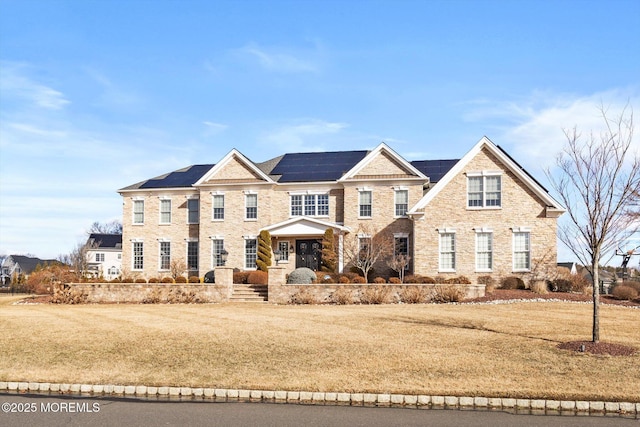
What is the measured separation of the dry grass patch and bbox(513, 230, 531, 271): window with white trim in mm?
11917

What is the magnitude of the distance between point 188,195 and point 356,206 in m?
11.8

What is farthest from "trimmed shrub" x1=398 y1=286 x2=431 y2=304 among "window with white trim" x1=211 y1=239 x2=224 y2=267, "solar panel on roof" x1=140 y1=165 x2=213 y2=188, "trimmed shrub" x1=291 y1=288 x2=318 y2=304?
"solar panel on roof" x1=140 y1=165 x2=213 y2=188

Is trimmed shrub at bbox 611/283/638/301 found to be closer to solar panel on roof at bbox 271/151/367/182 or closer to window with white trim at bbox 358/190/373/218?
window with white trim at bbox 358/190/373/218

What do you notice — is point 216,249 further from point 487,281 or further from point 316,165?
point 487,281

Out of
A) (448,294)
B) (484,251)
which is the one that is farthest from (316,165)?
(448,294)

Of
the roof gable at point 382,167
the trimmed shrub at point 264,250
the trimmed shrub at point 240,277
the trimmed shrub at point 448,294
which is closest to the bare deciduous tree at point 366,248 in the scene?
the roof gable at point 382,167

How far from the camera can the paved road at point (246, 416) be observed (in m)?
9.64

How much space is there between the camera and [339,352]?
14.5 metres

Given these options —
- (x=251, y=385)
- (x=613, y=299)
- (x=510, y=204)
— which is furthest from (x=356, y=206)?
(x=251, y=385)

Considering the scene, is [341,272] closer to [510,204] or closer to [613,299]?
[510,204]

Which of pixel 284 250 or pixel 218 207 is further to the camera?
pixel 218 207

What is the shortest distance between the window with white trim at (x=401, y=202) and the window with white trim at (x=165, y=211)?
611 inches

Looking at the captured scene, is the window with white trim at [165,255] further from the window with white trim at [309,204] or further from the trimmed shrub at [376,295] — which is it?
the trimmed shrub at [376,295]

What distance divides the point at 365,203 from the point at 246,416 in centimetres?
2935
